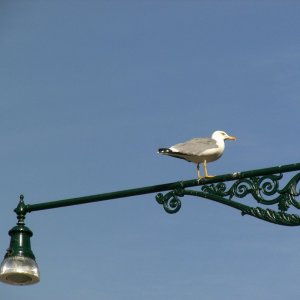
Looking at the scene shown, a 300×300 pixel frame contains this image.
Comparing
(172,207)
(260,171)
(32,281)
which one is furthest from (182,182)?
(32,281)

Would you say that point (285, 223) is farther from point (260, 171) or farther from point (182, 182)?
point (182, 182)

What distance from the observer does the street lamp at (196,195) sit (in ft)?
33.5

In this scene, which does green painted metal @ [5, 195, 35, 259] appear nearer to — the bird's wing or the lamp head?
the lamp head

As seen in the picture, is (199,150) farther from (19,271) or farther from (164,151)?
(19,271)

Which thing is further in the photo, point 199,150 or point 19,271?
point 199,150

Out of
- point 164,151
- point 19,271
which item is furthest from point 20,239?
point 164,151

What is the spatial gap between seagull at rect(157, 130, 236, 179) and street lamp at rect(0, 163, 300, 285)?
140 centimetres

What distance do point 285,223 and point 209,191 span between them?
98 centimetres

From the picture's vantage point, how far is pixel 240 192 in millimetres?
10570

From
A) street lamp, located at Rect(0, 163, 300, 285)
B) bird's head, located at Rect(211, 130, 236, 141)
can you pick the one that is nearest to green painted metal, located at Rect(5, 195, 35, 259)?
street lamp, located at Rect(0, 163, 300, 285)

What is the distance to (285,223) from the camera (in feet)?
33.1

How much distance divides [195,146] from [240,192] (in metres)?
2.18

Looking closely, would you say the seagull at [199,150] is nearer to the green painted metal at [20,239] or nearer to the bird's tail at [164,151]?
the bird's tail at [164,151]

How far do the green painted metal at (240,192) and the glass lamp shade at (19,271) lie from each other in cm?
66
